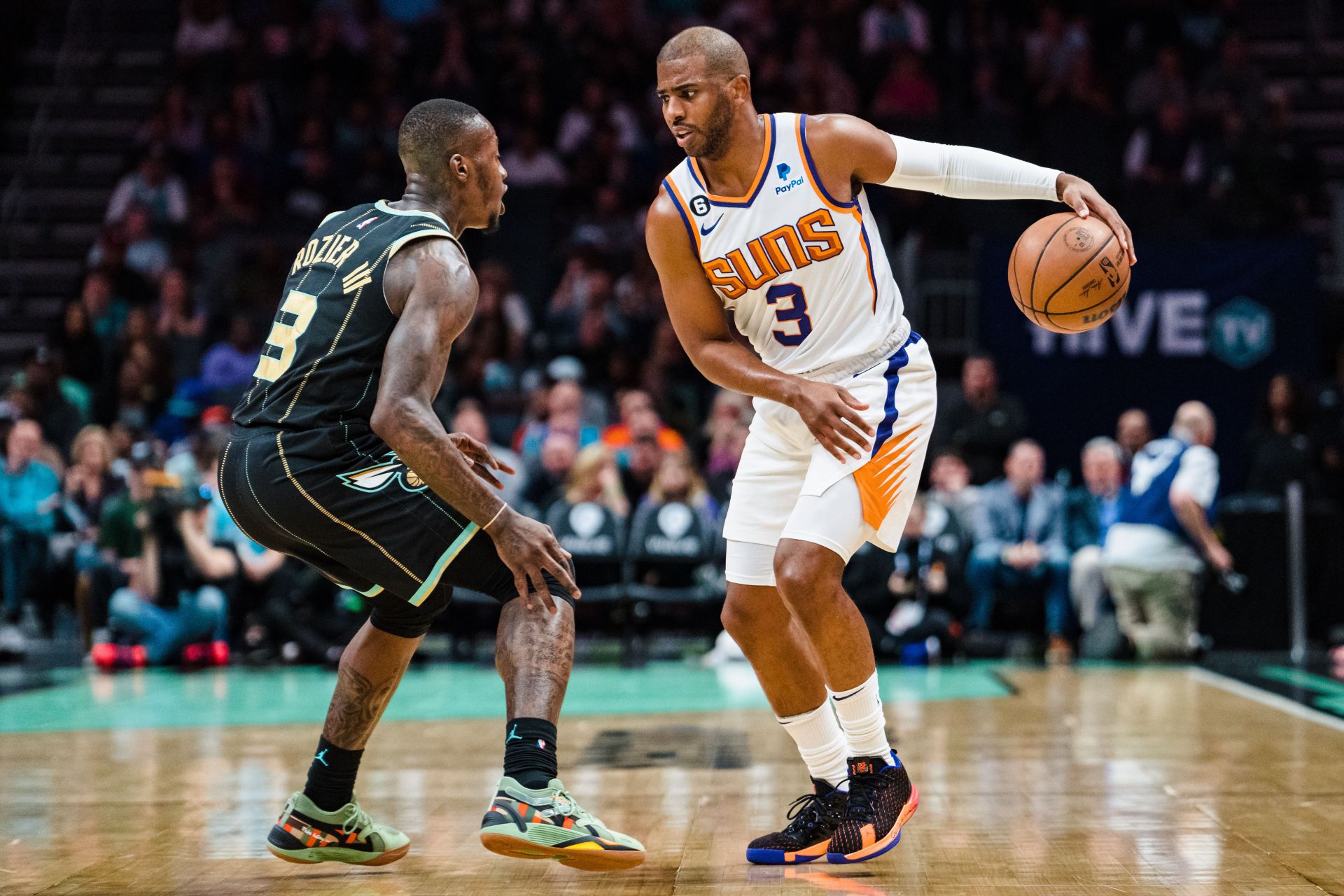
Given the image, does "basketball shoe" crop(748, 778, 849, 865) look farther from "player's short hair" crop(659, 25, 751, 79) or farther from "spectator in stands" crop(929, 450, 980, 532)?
"spectator in stands" crop(929, 450, 980, 532)

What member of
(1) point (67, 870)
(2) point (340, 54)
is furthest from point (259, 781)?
(2) point (340, 54)

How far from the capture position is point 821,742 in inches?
160

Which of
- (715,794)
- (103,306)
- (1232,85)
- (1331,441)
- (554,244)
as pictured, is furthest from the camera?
(1232,85)

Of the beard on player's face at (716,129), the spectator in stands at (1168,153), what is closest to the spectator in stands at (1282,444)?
the spectator in stands at (1168,153)

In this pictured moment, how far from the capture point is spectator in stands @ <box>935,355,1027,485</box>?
34.7 feet

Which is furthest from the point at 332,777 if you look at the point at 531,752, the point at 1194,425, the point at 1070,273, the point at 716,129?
the point at 1194,425

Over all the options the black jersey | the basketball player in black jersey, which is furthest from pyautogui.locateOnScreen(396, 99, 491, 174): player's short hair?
the black jersey

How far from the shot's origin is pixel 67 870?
3.76m

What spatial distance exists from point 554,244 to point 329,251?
955cm

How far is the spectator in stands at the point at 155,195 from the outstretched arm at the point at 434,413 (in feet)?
35.4

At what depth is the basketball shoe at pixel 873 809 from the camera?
381 cm

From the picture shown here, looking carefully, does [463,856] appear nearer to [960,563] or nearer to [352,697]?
[352,697]

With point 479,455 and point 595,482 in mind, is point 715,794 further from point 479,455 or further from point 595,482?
point 595,482

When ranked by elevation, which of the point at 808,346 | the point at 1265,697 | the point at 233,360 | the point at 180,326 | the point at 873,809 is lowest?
the point at 1265,697
